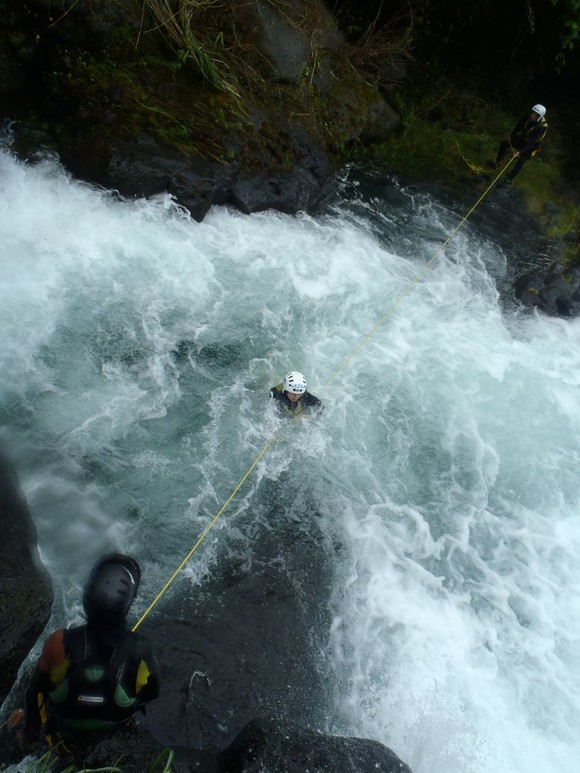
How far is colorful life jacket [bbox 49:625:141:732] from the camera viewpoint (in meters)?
2.70

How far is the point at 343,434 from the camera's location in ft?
19.8

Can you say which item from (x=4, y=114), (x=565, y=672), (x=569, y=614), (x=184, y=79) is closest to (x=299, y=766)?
(x=565, y=672)

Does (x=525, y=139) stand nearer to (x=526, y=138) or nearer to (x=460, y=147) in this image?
(x=526, y=138)

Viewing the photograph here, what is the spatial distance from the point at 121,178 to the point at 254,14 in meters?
3.44

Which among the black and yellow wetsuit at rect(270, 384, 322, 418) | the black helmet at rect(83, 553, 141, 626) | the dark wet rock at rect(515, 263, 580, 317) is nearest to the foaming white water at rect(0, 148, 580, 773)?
the black and yellow wetsuit at rect(270, 384, 322, 418)

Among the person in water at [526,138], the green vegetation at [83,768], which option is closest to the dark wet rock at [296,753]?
the green vegetation at [83,768]

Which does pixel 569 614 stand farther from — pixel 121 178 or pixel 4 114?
pixel 4 114

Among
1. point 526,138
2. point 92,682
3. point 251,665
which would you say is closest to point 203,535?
point 251,665

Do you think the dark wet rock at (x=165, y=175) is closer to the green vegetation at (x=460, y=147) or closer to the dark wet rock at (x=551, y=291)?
the green vegetation at (x=460, y=147)

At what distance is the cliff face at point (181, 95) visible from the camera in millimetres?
6785

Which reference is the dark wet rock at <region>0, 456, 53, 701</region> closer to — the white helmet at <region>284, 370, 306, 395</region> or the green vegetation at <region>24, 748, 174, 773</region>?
the green vegetation at <region>24, 748, 174, 773</region>

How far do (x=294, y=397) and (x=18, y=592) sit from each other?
3.05 m

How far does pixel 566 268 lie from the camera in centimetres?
927

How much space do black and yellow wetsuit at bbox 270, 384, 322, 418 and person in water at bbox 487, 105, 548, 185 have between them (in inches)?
257
